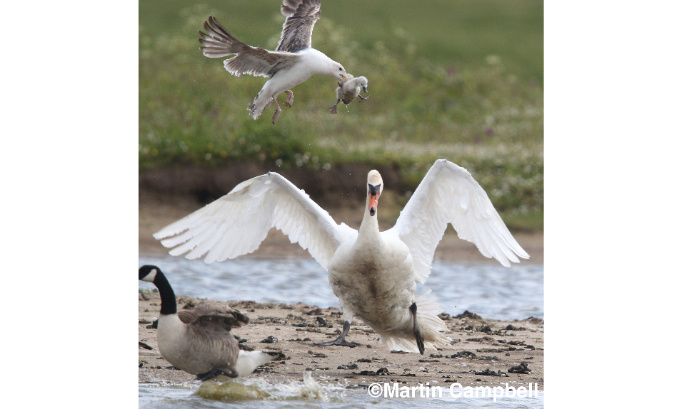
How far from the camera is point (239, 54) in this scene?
5.79 m

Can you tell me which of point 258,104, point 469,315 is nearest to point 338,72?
point 258,104

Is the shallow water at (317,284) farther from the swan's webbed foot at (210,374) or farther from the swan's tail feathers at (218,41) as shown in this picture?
the swan's tail feathers at (218,41)

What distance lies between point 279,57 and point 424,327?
2.23m

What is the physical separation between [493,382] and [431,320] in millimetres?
624

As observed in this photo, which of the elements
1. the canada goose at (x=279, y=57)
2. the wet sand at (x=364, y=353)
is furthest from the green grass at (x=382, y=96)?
the wet sand at (x=364, y=353)

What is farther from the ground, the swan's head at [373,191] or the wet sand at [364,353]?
the swan's head at [373,191]

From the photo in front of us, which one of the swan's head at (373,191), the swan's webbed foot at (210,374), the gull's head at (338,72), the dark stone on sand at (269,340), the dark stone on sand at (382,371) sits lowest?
the dark stone on sand at (382,371)

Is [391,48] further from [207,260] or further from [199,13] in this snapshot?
[207,260]

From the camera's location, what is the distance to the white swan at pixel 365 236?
19.4ft

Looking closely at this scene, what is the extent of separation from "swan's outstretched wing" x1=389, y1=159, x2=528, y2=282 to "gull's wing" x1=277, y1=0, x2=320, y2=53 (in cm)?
135

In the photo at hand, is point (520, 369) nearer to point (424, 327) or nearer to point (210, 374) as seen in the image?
point (424, 327)

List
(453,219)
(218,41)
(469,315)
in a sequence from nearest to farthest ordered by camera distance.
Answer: (218,41)
(453,219)
(469,315)

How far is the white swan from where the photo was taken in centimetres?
593

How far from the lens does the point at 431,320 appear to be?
655 centimetres
